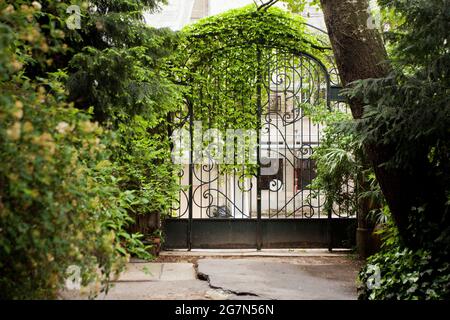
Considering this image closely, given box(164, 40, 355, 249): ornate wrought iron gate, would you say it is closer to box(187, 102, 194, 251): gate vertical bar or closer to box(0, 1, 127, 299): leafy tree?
box(187, 102, 194, 251): gate vertical bar

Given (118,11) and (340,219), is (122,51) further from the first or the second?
(340,219)

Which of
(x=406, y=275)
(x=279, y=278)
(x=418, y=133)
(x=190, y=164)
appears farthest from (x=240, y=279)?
(x=418, y=133)

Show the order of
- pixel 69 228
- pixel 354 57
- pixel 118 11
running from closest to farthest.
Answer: pixel 69 228 → pixel 354 57 → pixel 118 11

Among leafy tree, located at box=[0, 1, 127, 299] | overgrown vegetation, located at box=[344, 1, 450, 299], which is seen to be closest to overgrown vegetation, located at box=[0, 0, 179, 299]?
leafy tree, located at box=[0, 1, 127, 299]

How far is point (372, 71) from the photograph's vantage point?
4.49 metres

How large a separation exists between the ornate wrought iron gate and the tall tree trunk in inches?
130

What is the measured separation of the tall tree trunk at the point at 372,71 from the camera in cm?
434

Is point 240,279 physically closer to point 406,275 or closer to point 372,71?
point 406,275

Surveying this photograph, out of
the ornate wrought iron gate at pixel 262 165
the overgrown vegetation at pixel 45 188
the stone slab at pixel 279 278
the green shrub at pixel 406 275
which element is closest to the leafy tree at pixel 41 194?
the overgrown vegetation at pixel 45 188

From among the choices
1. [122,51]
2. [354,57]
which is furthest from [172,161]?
[354,57]

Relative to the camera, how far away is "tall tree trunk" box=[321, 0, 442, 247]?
4.34m

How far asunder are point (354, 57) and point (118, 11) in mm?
2679

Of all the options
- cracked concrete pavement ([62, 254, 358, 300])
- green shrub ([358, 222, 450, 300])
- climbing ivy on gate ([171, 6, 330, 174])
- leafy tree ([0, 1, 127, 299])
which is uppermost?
climbing ivy on gate ([171, 6, 330, 174])
